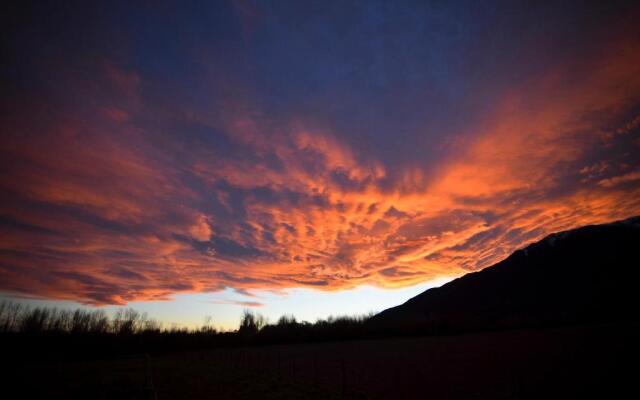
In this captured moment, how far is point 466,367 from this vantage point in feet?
84.2

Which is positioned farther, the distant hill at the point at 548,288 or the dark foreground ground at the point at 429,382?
the distant hill at the point at 548,288

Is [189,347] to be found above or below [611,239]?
below

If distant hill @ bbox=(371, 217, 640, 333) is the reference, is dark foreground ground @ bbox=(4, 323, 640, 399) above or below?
below

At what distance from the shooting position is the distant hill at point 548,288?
97062 millimetres

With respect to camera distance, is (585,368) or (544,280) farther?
(544,280)

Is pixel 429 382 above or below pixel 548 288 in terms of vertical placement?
below

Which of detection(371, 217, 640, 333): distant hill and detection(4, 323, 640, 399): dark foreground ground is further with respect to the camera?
detection(371, 217, 640, 333): distant hill

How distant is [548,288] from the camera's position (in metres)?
146

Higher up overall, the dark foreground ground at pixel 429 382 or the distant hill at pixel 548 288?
the distant hill at pixel 548 288

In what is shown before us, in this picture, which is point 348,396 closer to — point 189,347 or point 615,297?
point 189,347

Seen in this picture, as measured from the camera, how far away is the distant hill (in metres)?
97.1

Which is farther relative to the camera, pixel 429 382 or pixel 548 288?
pixel 548 288

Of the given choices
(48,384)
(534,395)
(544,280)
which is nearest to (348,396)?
(534,395)

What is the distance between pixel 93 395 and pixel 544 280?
18281cm
